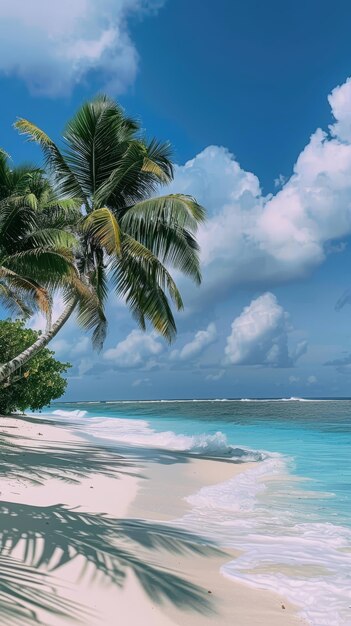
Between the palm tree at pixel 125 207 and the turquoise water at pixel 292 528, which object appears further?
the palm tree at pixel 125 207

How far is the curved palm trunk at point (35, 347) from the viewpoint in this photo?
1017 cm

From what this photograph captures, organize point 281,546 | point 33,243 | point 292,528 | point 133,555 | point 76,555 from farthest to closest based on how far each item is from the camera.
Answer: point 33,243, point 292,528, point 281,546, point 133,555, point 76,555

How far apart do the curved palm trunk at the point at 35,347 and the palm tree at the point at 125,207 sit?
0.05m

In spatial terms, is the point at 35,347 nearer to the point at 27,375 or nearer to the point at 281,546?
the point at 281,546

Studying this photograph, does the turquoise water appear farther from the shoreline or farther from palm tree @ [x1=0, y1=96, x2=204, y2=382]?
palm tree @ [x1=0, y1=96, x2=204, y2=382]

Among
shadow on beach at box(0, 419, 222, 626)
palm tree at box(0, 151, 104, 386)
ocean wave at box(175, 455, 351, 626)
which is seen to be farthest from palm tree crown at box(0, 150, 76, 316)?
ocean wave at box(175, 455, 351, 626)

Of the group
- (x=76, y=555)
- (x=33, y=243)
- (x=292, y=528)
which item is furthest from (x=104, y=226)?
(x=76, y=555)

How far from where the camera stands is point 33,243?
9922 mm

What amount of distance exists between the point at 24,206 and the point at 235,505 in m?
7.01

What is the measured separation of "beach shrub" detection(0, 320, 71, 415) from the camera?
20562 mm

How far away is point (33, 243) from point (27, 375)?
36.2 ft

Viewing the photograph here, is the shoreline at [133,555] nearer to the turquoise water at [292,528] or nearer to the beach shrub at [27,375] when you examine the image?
the turquoise water at [292,528]

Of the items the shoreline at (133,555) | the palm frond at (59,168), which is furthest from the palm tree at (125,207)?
the shoreline at (133,555)

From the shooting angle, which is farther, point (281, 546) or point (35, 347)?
point (35, 347)
